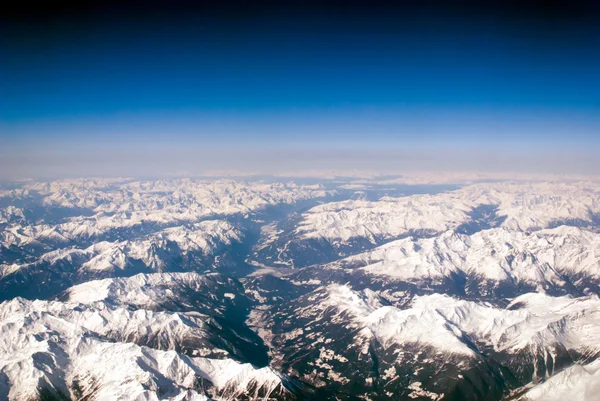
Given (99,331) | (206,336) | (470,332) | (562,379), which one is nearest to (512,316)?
(470,332)

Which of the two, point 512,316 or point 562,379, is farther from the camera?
point 512,316

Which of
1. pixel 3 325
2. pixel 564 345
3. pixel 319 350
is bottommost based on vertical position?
pixel 319 350

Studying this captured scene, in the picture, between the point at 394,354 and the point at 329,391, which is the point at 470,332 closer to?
the point at 394,354

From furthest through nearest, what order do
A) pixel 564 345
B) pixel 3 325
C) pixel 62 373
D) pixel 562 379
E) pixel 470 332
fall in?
1. pixel 470 332
2. pixel 564 345
3. pixel 3 325
4. pixel 62 373
5. pixel 562 379

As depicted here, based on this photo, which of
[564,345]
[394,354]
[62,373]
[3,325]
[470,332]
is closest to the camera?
[62,373]

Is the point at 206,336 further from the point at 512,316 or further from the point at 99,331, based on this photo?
the point at 512,316

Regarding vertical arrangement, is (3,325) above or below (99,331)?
above

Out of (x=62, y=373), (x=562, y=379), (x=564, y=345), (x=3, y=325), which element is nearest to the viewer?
(x=562, y=379)

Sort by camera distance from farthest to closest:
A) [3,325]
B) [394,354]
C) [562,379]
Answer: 1. [394,354]
2. [3,325]
3. [562,379]

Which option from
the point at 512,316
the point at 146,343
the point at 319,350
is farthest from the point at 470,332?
the point at 146,343
